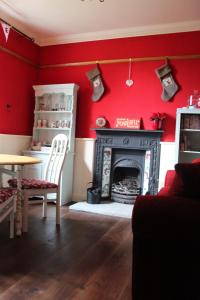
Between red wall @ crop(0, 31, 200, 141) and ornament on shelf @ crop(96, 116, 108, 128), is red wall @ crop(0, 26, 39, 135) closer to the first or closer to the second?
red wall @ crop(0, 31, 200, 141)

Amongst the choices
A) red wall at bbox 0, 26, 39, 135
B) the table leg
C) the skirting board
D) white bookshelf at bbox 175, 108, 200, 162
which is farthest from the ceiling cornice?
the table leg

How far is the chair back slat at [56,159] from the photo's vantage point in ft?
10.4

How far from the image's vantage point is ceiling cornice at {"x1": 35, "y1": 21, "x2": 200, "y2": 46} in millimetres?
3801

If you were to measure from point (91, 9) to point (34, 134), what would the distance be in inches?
81.8

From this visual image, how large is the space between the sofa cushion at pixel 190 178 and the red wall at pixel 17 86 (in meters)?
3.17

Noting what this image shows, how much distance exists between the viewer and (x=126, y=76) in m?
4.14

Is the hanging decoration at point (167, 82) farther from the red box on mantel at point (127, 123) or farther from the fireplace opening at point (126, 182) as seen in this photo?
the fireplace opening at point (126, 182)

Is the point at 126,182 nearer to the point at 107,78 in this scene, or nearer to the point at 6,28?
the point at 107,78

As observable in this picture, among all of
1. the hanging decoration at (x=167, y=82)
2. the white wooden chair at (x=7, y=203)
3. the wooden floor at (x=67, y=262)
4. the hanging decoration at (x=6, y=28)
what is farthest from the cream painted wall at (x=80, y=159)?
the white wooden chair at (x=7, y=203)

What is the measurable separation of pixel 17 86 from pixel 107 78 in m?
1.42

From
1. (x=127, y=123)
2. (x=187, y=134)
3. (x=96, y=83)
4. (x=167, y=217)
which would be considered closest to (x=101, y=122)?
(x=127, y=123)

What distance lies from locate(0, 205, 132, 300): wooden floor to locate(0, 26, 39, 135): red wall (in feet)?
5.65

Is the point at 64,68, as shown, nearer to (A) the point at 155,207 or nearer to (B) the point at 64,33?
(B) the point at 64,33

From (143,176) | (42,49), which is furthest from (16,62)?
(143,176)
